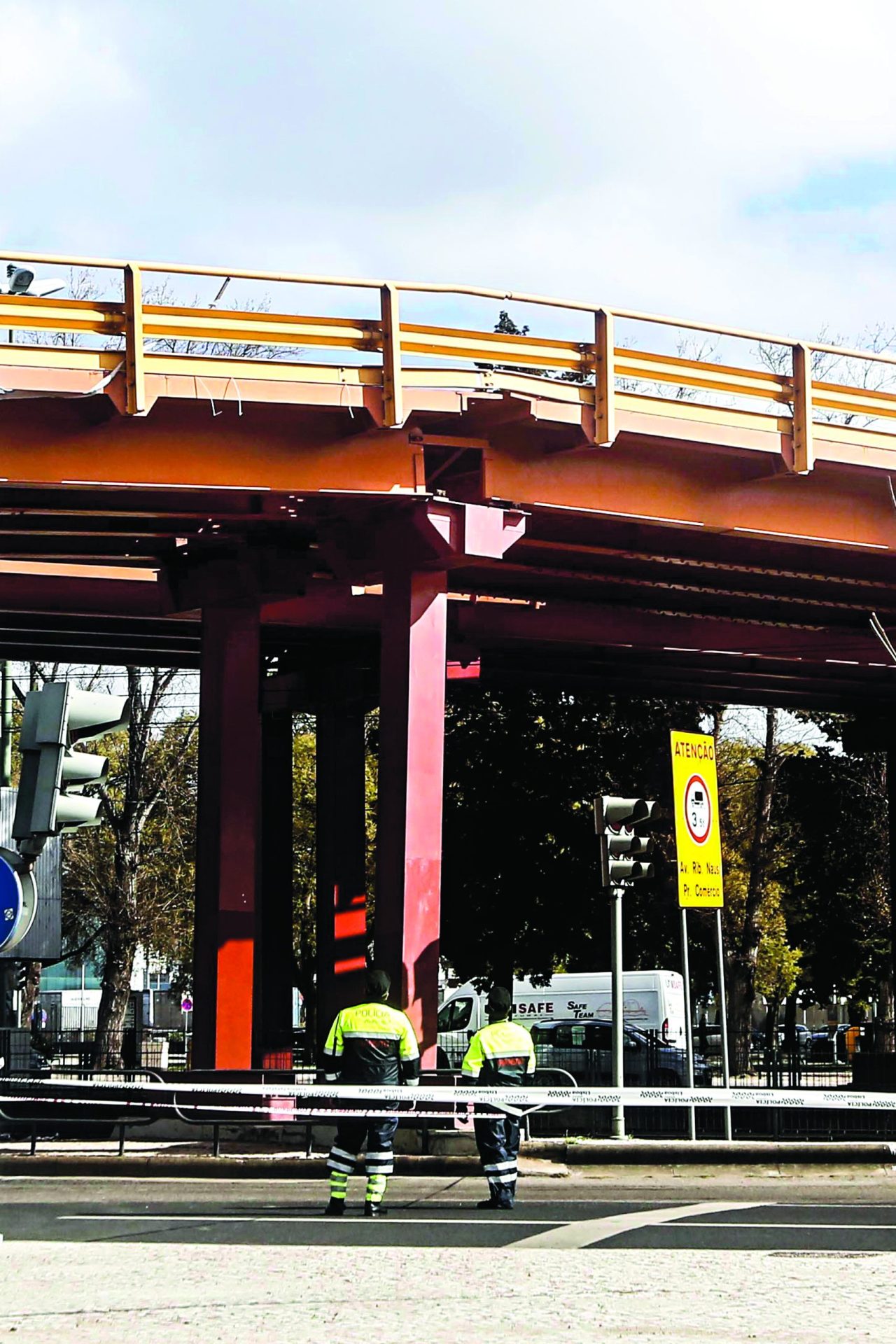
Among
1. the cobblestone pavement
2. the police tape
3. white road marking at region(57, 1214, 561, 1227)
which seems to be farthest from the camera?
the police tape

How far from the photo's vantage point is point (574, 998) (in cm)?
4653

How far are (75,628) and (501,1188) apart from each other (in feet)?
58.3

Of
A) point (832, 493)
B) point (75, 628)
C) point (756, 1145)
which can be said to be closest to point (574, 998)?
point (75, 628)

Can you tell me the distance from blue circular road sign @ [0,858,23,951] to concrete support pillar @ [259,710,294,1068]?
23946 millimetres

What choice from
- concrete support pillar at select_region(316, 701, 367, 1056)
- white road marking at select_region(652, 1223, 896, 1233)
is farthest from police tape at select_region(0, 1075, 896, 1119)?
concrete support pillar at select_region(316, 701, 367, 1056)

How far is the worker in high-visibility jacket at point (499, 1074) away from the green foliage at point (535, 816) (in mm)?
24636

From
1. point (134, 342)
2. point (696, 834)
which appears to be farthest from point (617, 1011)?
point (134, 342)

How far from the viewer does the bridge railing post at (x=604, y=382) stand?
2066 cm

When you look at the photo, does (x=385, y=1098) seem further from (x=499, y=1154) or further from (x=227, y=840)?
(x=227, y=840)

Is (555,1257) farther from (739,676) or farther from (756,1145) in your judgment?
(739,676)

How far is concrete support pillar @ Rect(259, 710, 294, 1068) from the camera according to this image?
3450 cm

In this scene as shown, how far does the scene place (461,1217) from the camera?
13984 millimetres

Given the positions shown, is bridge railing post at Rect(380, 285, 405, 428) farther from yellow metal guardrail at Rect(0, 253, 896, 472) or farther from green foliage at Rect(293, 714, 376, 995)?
green foliage at Rect(293, 714, 376, 995)

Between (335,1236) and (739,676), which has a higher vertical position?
(739,676)
